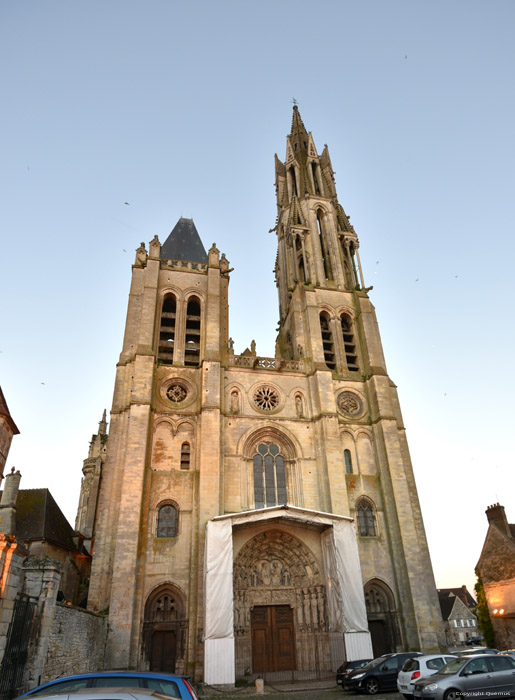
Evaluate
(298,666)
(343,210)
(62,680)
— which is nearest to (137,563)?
(298,666)

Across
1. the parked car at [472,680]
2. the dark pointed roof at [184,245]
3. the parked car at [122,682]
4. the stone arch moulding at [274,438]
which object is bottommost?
the parked car at [472,680]

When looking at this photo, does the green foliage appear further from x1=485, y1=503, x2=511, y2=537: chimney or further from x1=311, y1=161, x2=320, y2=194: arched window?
x1=311, y1=161, x2=320, y2=194: arched window

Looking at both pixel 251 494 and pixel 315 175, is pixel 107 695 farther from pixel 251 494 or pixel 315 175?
pixel 315 175

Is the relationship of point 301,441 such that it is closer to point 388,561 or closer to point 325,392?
point 325,392

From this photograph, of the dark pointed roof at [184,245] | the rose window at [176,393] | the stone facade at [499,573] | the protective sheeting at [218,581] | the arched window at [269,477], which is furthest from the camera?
the dark pointed roof at [184,245]

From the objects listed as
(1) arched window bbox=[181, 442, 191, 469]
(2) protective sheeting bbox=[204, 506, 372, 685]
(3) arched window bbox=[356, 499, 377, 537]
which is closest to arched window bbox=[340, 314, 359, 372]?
(3) arched window bbox=[356, 499, 377, 537]

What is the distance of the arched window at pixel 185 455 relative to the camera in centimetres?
1881

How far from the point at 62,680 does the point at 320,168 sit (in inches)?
1216

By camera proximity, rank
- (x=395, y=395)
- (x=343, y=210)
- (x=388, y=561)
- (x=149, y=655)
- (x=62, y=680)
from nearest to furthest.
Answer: (x=62, y=680)
(x=149, y=655)
(x=388, y=561)
(x=395, y=395)
(x=343, y=210)

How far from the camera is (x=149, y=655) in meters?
15.4

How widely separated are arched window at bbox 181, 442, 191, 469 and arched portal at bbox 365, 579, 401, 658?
8344 mm

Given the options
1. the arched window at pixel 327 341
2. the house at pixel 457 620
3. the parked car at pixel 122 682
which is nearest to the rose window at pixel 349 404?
the arched window at pixel 327 341

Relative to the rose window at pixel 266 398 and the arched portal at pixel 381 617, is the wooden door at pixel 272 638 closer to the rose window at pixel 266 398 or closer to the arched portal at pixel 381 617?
the arched portal at pixel 381 617

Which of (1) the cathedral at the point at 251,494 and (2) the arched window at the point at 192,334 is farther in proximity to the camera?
(2) the arched window at the point at 192,334
